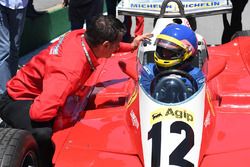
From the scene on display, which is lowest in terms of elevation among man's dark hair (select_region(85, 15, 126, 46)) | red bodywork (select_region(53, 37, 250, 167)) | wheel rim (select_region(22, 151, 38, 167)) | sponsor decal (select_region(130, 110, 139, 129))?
wheel rim (select_region(22, 151, 38, 167))

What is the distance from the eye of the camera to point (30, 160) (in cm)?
299

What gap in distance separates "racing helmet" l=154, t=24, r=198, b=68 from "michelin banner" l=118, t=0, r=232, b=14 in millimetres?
1537

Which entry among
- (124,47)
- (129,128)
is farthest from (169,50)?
(124,47)

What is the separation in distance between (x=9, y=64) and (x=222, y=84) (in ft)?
6.39

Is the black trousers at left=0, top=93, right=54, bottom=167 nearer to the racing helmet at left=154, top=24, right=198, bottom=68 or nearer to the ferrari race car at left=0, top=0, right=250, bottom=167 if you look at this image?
the ferrari race car at left=0, top=0, right=250, bottom=167

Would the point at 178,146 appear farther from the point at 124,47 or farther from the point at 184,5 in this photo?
the point at 184,5

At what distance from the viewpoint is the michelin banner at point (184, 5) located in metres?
4.64

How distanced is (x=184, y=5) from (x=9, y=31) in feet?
5.59

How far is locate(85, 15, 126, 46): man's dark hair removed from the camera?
10.4 feet

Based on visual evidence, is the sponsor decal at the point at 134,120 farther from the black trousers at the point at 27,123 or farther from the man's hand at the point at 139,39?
the man's hand at the point at 139,39

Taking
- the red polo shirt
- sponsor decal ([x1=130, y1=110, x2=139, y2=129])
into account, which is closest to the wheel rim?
the red polo shirt

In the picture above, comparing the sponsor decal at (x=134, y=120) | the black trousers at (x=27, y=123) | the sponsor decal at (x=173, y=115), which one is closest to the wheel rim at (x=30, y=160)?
the black trousers at (x=27, y=123)

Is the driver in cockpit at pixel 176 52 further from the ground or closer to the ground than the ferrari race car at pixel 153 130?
further from the ground

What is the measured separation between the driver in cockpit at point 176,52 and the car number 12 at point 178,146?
0.33 meters
